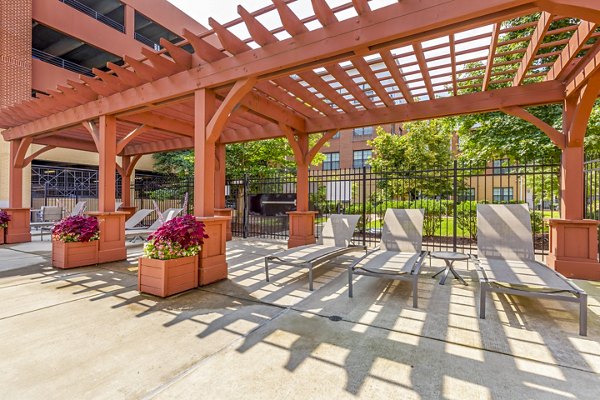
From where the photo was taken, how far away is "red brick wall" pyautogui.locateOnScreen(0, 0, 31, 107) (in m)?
11.5

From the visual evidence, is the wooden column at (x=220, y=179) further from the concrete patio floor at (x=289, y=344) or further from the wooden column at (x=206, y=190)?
the concrete patio floor at (x=289, y=344)

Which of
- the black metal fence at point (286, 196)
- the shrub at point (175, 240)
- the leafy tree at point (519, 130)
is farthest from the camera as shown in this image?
the black metal fence at point (286, 196)

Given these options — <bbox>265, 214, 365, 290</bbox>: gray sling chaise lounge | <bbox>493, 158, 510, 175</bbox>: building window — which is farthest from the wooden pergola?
<bbox>493, 158, 510, 175</bbox>: building window

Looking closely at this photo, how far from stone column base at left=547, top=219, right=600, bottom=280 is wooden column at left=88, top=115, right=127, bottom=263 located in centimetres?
803

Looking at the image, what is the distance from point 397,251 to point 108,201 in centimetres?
577

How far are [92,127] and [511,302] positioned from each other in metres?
8.22

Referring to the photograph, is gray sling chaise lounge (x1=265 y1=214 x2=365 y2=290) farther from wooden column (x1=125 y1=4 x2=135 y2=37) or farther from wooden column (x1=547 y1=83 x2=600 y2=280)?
wooden column (x1=125 y1=4 x2=135 y2=37)

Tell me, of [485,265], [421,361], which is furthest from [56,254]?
[485,265]

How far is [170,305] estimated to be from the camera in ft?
11.9

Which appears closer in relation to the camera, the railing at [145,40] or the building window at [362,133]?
the railing at [145,40]

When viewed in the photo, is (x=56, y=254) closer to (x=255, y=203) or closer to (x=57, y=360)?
(x=57, y=360)

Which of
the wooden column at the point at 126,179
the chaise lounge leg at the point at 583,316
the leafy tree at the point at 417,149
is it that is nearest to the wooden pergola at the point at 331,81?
the chaise lounge leg at the point at 583,316

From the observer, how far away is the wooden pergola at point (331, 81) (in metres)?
3.37

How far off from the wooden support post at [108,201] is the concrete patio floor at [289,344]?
5.52 feet
